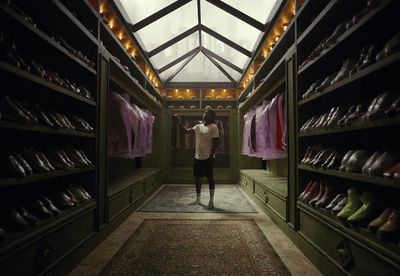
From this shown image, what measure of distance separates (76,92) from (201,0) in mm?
2825

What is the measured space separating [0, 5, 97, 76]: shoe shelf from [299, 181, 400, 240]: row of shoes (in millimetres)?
1767

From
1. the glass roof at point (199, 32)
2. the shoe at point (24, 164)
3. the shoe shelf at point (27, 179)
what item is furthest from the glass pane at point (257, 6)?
the shoe at point (24, 164)

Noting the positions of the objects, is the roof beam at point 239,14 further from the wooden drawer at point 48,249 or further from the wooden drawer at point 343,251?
the wooden drawer at point 48,249

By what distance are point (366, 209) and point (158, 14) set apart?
11.7ft

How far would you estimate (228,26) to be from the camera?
4547 mm

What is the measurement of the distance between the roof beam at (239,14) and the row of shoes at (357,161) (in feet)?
7.67

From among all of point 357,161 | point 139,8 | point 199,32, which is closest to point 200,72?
point 199,32

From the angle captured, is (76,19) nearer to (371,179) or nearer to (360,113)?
Result: (360,113)

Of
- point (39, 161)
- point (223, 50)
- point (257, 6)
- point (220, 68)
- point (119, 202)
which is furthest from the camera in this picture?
point (220, 68)

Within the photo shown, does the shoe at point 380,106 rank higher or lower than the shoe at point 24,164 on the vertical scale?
higher

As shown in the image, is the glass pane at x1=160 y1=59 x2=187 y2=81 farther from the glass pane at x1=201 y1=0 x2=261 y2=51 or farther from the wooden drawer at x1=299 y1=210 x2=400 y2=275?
the wooden drawer at x1=299 y1=210 x2=400 y2=275

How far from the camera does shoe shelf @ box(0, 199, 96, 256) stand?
1.18 metres

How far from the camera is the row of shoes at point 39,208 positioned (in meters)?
1.30

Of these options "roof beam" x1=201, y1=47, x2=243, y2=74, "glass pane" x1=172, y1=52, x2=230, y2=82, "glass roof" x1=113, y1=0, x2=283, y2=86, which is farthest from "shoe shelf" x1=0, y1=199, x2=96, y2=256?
"glass pane" x1=172, y1=52, x2=230, y2=82
